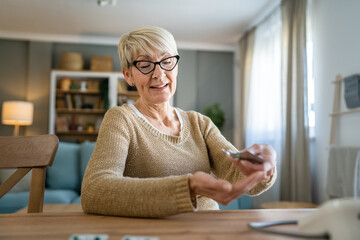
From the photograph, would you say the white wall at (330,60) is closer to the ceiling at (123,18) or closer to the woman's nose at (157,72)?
the ceiling at (123,18)

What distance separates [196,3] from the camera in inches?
164

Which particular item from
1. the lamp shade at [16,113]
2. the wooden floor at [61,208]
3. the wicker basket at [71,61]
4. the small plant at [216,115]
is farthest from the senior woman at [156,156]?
the wicker basket at [71,61]

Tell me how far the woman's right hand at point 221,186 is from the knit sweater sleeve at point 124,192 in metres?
0.03

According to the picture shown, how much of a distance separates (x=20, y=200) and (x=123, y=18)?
3.00m

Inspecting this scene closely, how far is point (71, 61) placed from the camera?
5.27m

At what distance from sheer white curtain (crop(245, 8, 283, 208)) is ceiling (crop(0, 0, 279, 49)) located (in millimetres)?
307

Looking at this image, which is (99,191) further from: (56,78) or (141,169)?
(56,78)

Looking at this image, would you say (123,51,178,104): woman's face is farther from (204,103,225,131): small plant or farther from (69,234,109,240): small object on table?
(204,103,225,131): small plant

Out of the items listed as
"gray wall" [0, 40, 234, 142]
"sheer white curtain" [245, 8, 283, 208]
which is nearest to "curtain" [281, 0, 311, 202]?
"sheer white curtain" [245, 8, 283, 208]

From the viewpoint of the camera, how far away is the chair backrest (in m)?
0.96

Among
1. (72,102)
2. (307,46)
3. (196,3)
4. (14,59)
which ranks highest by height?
(196,3)

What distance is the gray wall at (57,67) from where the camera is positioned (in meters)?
5.46

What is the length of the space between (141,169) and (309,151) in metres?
2.65

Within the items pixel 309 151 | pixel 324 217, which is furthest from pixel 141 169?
pixel 309 151
